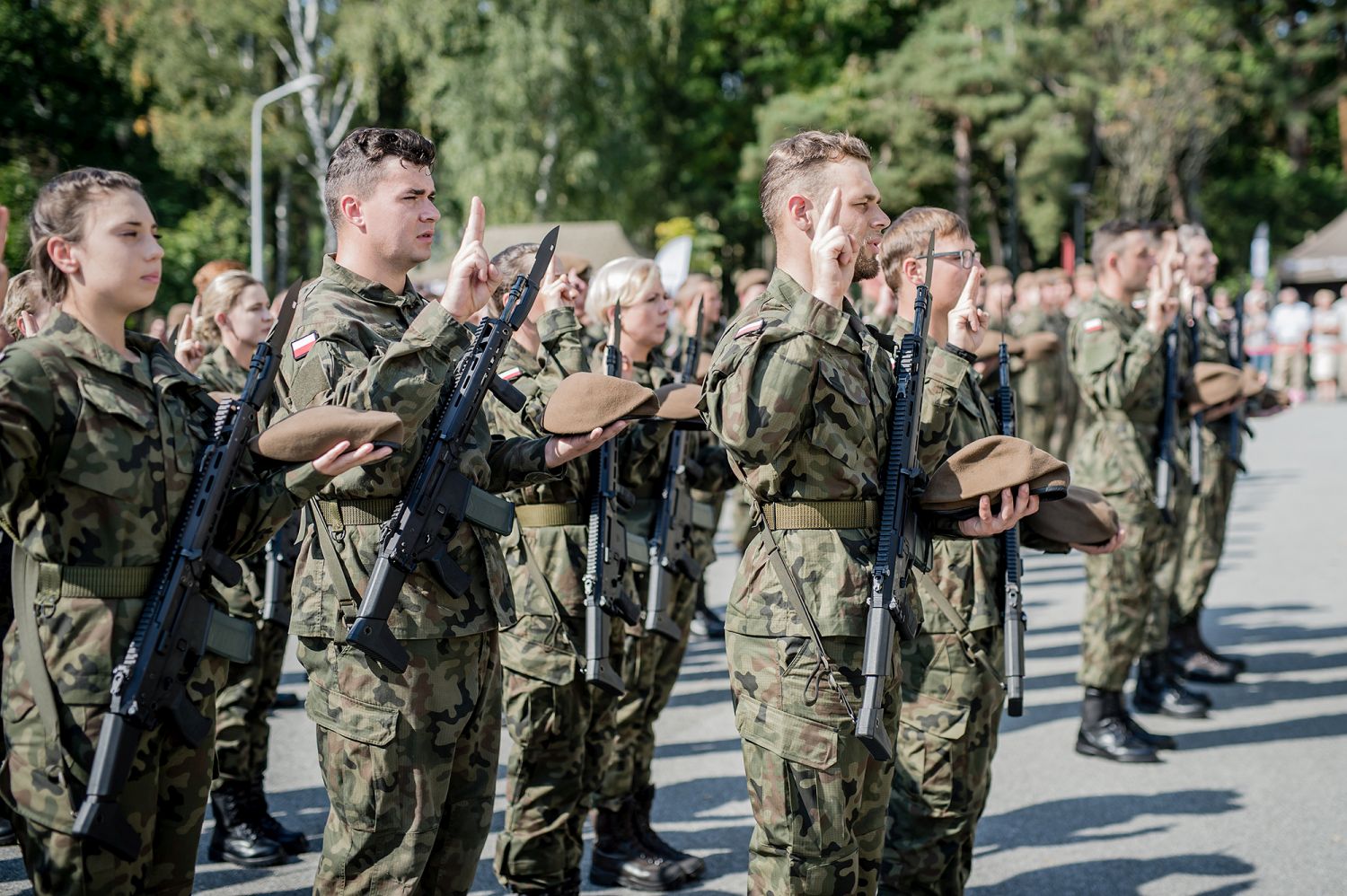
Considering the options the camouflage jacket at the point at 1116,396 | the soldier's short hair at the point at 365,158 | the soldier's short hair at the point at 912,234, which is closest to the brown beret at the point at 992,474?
the soldier's short hair at the point at 912,234

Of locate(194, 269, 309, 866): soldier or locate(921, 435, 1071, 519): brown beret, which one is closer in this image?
locate(921, 435, 1071, 519): brown beret

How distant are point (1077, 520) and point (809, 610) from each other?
101 centimetres

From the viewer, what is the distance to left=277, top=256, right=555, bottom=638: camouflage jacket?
3166 mm

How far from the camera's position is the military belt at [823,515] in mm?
3289

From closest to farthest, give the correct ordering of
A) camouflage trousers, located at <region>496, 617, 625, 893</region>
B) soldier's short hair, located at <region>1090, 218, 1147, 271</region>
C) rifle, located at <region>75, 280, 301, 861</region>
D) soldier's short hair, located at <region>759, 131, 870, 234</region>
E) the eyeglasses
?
rifle, located at <region>75, 280, 301, 861</region>, soldier's short hair, located at <region>759, 131, 870, 234</region>, the eyeglasses, camouflage trousers, located at <region>496, 617, 625, 893</region>, soldier's short hair, located at <region>1090, 218, 1147, 271</region>

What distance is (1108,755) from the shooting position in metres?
6.36

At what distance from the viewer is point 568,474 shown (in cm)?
452

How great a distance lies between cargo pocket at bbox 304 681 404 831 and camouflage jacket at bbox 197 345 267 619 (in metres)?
2.04

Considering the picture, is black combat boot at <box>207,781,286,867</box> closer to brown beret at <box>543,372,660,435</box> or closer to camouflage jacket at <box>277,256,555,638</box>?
camouflage jacket at <box>277,256,555,638</box>

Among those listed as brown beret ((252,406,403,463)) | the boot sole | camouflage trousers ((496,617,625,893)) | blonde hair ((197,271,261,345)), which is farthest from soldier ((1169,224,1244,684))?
brown beret ((252,406,403,463))

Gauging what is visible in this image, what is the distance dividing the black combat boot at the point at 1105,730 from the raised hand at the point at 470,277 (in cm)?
427

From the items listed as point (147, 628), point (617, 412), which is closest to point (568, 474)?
point (617, 412)

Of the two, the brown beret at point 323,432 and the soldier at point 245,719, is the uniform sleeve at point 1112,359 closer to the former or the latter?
the soldier at point 245,719

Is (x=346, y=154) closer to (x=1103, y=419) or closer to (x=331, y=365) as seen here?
(x=331, y=365)
